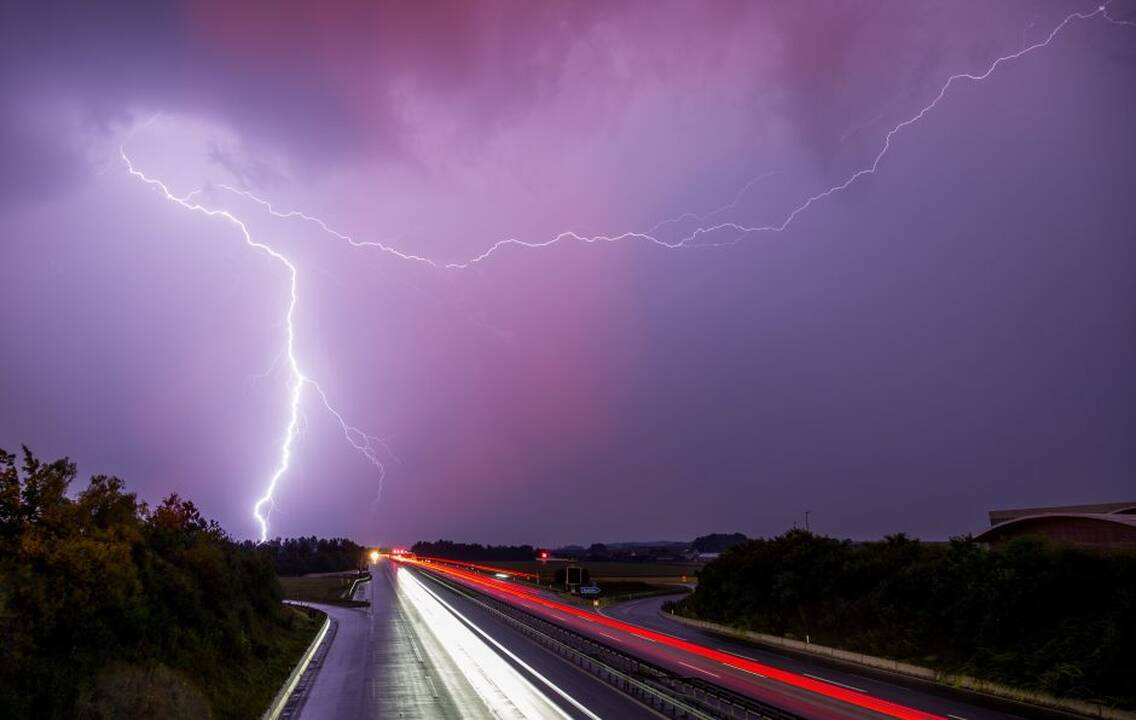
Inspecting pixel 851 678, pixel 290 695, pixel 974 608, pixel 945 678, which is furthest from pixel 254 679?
pixel 974 608

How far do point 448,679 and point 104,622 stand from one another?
11140 millimetres

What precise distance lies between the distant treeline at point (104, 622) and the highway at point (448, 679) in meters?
2.57

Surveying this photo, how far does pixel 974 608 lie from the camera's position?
93.0 feet

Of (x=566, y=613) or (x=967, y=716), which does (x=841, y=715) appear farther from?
(x=566, y=613)

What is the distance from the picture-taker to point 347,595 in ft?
231

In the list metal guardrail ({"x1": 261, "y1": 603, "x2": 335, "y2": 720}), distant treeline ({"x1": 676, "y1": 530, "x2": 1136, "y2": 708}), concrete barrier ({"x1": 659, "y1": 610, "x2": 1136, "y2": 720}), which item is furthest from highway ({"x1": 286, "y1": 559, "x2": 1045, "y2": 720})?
distant treeline ({"x1": 676, "y1": 530, "x2": 1136, "y2": 708})

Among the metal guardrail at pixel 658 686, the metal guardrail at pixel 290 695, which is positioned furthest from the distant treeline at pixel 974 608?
the metal guardrail at pixel 290 695

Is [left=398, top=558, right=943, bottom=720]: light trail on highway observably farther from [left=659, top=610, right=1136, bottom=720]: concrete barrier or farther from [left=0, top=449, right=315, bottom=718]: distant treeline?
[left=0, top=449, right=315, bottom=718]: distant treeline

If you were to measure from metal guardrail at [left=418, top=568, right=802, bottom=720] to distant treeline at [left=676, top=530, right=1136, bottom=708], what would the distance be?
10230 millimetres

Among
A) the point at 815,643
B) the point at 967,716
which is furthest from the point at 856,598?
the point at 967,716

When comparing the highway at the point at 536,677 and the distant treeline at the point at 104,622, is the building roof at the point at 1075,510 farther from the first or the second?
the distant treeline at the point at 104,622

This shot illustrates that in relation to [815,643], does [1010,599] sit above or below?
above

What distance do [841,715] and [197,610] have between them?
70.4 feet

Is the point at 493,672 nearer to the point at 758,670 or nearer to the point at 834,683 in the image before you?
the point at 758,670
